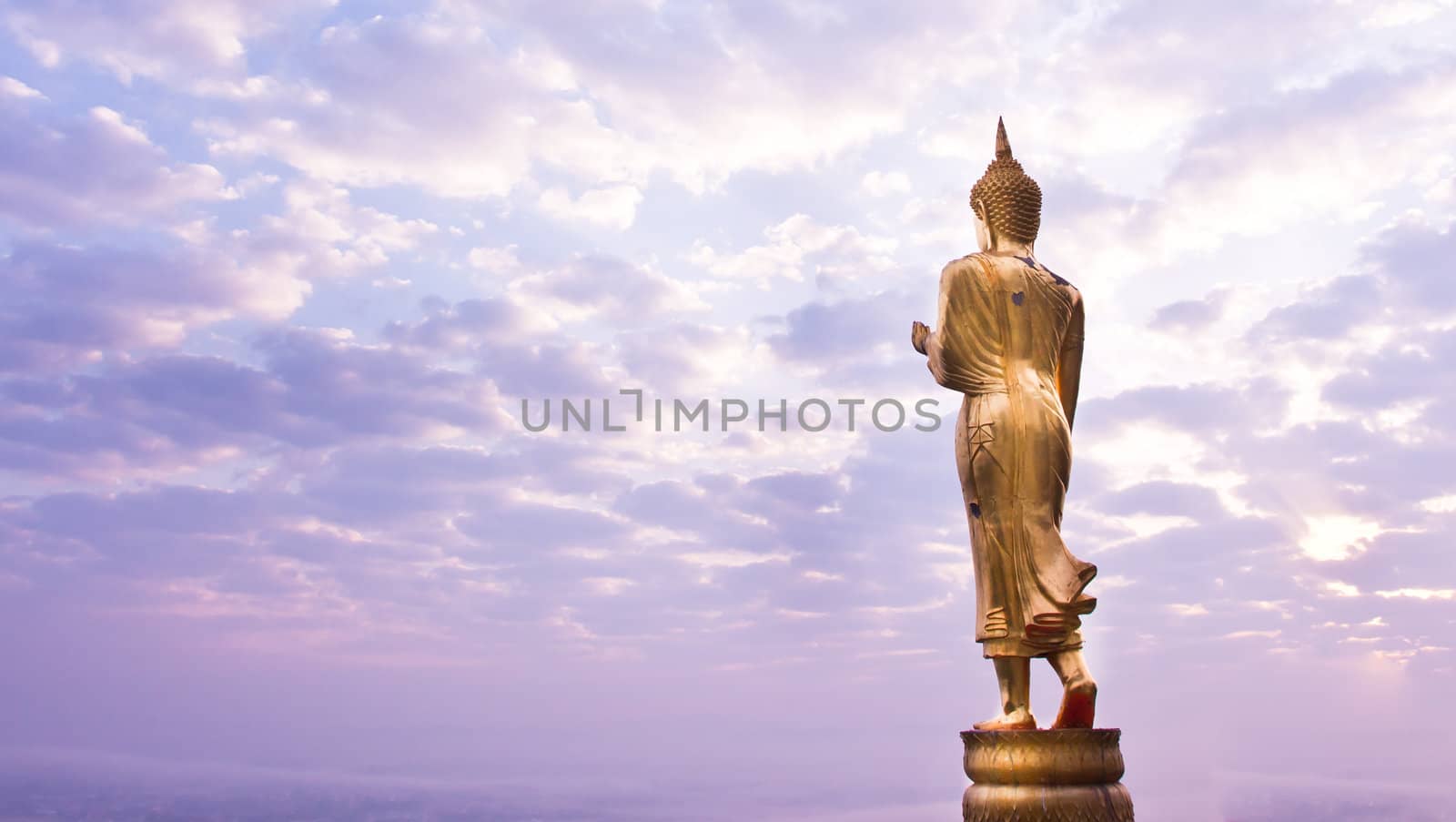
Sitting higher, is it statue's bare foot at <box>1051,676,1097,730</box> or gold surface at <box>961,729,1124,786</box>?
statue's bare foot at <box>1051,676,1097,730</box>

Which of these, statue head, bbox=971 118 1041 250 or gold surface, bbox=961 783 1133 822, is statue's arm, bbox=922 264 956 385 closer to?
statue head, bbox=971 118 1041 250

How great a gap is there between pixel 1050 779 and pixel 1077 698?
0.73 metres

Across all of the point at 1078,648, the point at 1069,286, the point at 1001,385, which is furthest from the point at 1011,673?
the point at 1069,286

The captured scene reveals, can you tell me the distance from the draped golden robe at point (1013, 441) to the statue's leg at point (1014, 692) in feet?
0.33

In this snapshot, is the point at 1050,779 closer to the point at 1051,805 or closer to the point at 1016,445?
the point at 1051,805

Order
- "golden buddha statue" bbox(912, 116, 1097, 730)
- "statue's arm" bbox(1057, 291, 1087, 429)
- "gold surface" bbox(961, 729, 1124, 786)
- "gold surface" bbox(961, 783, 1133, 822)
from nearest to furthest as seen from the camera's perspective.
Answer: "gold surface" bbox(961, 783, 1133, 822) < "gold surface" bbox(961, 729, 1124, 786) < "golden buddha statue" bbox(912, 116, 1097, 730) < "statue's arm" bbox(1057, 291, 1087, 429)

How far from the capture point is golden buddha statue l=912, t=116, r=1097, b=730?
1088cm

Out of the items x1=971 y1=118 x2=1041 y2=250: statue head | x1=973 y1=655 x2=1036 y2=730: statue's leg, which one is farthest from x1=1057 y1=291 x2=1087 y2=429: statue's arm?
x1=973 y1=655 x2=1036 y2=730: statue's leg

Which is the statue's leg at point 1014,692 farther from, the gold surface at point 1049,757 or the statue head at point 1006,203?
the statue head at point 1006,203

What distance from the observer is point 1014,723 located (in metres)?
10.8

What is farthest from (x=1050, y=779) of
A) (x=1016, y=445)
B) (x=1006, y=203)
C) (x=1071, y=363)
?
(x=1006, y=203)

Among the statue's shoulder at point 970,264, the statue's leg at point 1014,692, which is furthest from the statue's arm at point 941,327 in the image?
the statue's leg at point 1014,692

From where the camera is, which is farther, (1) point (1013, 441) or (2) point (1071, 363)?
(2) point (1071, 363)

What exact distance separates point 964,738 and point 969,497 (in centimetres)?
196
